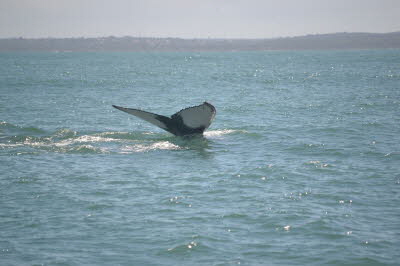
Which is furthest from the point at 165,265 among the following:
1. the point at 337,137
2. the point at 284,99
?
the point at 284,99

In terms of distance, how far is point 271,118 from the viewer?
31047 mm

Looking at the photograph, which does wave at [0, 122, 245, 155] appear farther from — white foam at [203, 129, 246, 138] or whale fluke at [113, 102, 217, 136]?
whale fluke at [113, 102, 217, 136]

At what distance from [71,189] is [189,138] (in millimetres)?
7487

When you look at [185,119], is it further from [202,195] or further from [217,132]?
[202,195]

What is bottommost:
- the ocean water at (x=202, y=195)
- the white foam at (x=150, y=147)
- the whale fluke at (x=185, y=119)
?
the ocean water at (x=202, y=195)

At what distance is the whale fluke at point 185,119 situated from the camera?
62.3ft

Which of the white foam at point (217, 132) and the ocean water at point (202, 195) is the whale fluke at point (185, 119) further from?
the white foam at point (217, 132)

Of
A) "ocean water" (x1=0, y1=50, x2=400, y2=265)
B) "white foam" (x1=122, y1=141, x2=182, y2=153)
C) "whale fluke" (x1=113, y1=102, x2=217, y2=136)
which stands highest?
"whale fluke" (x1=113, y1=102, x2=217, y2=136)

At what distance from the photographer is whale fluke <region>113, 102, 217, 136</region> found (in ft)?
62.3

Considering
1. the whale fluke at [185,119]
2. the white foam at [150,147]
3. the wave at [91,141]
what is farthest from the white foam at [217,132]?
the white foam at [150,147]

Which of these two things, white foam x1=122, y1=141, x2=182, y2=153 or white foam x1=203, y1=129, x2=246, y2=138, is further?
white foam x1=203, y1=129, x2=246, y2=138


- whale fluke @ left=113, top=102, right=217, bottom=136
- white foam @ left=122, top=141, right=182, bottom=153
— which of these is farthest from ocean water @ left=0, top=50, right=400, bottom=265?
whale fluke @ left=113, top=102, right=217, bottom=136

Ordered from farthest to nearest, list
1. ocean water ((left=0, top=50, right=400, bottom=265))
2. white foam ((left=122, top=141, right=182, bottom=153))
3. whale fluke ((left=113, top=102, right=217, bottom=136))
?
white foam ((left=122, top=141, right=182, bottom=153))
whale fluke ((left=113, top=102, right=217, bottom=136))
ocean water ((left=0, top=50, right=400, bottom=265))

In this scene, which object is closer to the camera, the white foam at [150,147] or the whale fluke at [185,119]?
the whale fluke at [185,119]
